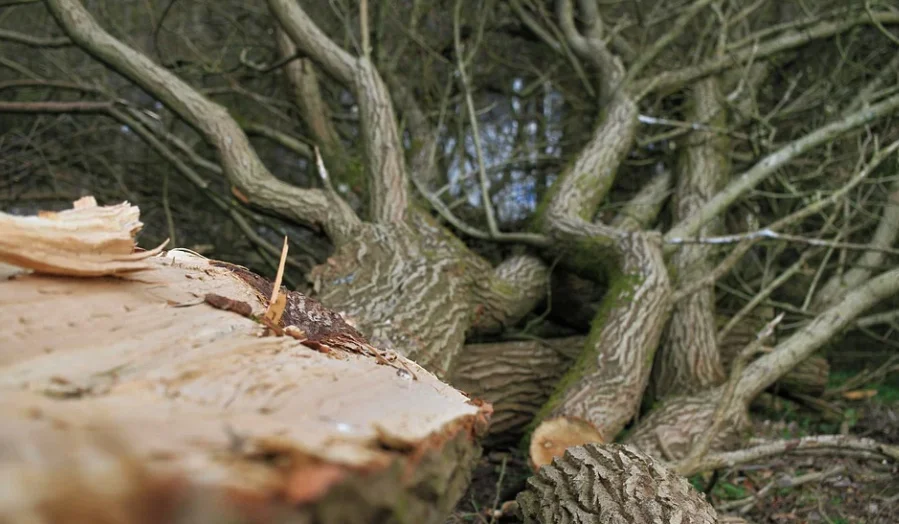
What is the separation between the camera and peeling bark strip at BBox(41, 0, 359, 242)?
136 inches

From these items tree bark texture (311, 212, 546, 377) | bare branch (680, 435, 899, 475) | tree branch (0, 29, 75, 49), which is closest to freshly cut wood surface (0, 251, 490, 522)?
tree bark texture (311, 212, 546, 377)

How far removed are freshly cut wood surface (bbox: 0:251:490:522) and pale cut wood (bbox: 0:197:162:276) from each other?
25 millimetres

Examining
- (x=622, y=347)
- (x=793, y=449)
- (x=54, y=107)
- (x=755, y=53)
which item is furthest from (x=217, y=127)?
(x=755, y=53)

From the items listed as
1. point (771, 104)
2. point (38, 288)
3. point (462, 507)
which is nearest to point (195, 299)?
point (38, 288)

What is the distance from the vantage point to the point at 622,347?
3.12m

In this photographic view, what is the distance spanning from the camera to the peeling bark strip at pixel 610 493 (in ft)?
5.80

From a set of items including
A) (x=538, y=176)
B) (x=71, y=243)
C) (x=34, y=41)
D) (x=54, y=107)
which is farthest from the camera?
(x=538, y=176)

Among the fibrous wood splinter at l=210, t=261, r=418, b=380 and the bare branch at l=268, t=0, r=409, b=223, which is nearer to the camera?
the fibrous wood splinter at l=210, t=261, r=418, b=380

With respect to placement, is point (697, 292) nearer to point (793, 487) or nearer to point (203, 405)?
point (793, 487)

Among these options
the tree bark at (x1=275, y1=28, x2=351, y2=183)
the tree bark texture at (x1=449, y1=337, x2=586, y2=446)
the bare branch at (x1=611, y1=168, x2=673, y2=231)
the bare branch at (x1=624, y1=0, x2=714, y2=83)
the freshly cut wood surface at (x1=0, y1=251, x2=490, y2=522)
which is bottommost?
the tree bark texture at (x1=449, y1=337, x2=586, y2=446)

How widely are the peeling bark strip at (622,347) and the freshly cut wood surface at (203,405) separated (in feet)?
5.99

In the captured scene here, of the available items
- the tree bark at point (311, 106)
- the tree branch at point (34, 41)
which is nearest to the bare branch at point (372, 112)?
→ the tree bark at point (311, 106)

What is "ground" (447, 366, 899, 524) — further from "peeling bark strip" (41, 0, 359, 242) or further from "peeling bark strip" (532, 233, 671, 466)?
"peeling bark strip" (41, 0, 359, 242)

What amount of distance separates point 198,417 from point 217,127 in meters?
3.25
